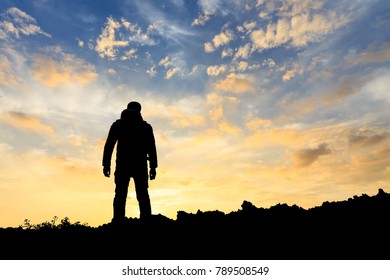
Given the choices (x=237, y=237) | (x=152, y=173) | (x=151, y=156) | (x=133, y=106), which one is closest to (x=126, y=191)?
(x=152, y=173)

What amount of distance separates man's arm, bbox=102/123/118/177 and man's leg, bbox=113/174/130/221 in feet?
1.14

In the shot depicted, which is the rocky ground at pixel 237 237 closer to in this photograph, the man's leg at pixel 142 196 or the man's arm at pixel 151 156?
the man's leg at pixel 142 196

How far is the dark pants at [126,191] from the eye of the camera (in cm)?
956

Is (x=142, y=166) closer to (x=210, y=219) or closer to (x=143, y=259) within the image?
(x=210, y=219)

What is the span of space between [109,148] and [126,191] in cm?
127

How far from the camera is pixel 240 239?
6.45 metres

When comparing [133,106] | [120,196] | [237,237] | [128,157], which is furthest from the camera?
[133,106]

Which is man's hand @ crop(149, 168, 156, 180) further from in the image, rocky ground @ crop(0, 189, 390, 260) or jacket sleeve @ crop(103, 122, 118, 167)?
rocky ground @ crop(0, 189, 390, 260)

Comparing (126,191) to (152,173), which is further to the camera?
(152,173)

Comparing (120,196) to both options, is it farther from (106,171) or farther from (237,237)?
(237,237)

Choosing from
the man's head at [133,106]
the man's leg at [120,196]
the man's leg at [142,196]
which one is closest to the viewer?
the man's leg at [120,196]

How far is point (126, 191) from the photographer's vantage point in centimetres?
966

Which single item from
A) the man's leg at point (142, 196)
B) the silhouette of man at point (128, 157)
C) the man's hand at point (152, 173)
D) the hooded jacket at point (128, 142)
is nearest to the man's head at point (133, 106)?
the silhouette of man at point (128, 157)

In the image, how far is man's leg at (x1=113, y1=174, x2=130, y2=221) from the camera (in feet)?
31.3
